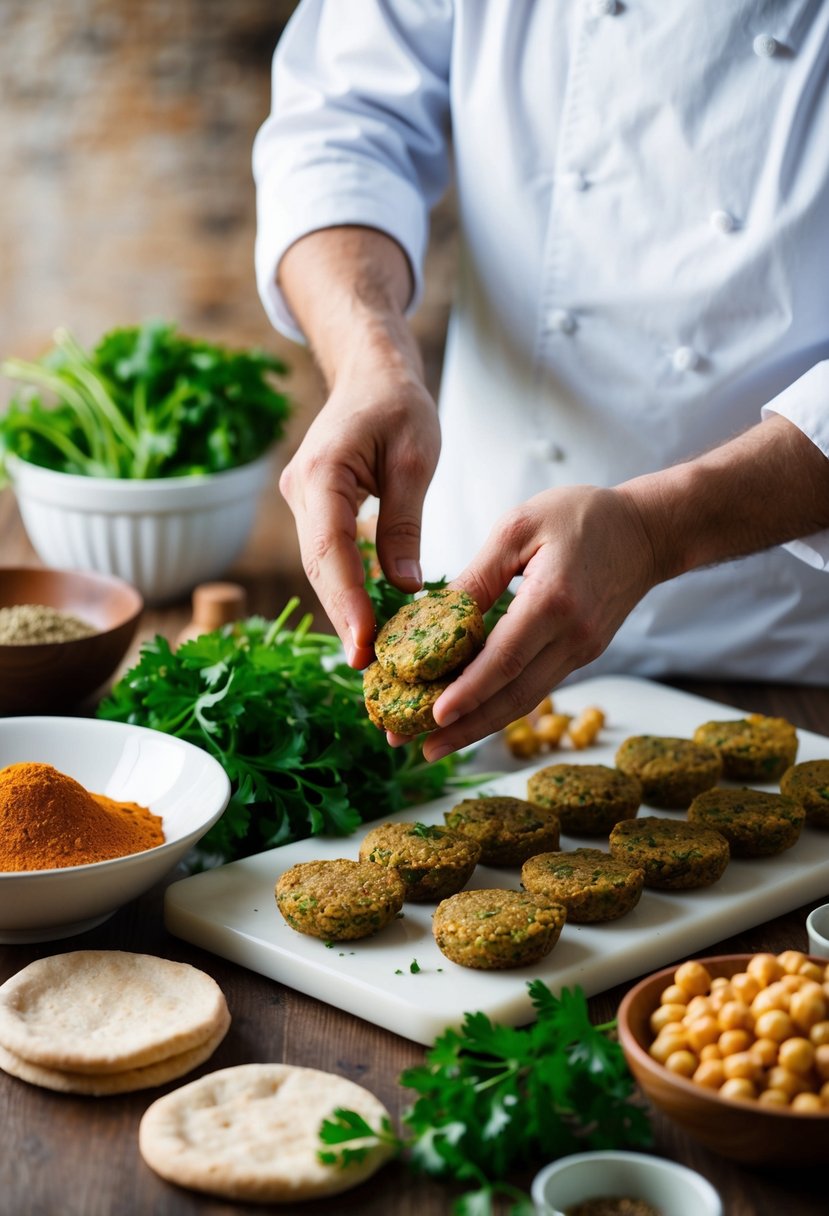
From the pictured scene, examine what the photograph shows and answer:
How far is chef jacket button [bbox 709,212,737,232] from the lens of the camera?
2.53m

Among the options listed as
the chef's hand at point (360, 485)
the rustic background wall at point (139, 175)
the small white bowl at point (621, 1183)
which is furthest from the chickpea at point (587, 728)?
the rustic background wall at point (139, 175)

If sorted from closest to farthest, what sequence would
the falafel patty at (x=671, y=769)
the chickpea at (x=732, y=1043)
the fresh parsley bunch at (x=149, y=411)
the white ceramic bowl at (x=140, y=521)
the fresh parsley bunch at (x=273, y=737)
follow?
1. the chickpea at (x=732, y=1043)
2. the fresh parsley bunch at (x=273, y=737)
3. the falafel patty at (x=671, y=769)
4. the white ceramic bowl at (x=140, y=521)
5. the fresh parsley bunch at (x=149, y=411)

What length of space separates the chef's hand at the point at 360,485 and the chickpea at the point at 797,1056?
86cm

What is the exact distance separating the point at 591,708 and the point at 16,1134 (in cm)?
145

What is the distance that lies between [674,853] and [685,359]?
3.63 ft

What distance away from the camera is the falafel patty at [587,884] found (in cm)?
183

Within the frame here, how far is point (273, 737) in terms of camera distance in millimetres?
2197

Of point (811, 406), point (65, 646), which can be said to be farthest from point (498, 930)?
point (65, 646)

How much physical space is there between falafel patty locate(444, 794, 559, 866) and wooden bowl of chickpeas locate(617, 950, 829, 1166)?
518 mm

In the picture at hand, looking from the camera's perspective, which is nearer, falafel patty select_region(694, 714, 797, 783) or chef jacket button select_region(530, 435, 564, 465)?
falafel patty select_region(694, 714, 797, 783)

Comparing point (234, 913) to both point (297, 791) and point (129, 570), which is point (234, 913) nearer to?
point (297, 791)

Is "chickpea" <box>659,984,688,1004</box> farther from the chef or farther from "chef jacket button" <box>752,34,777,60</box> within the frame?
"chef jacket button" <box>752,34,777,60</box>

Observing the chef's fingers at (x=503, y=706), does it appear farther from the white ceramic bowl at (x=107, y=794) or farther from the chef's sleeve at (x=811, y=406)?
the chef's sleeve at (x=811, y=406)

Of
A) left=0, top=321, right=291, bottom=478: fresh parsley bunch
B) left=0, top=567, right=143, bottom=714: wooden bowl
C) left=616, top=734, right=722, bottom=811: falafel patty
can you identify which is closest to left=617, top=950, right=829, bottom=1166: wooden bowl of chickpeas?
left=616, top=734, right=722, bottom=811: falafel patty
